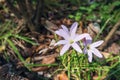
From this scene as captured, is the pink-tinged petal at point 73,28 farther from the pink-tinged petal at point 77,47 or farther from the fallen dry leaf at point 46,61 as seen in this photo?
the fallen dry leaf at point 46,61

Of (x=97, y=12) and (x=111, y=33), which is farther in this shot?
(x=97, y=12)

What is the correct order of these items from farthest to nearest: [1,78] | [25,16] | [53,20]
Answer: [53,20]
[25,16]
[1,78]

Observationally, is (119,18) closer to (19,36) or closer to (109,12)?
(109,12)

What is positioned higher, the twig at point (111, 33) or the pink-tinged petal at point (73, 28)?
the pink-tinged petal at point (73, 28)

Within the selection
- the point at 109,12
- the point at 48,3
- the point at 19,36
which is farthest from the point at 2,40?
the point at 109,12

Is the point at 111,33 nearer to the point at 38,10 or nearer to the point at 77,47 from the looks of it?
the point at 38,10

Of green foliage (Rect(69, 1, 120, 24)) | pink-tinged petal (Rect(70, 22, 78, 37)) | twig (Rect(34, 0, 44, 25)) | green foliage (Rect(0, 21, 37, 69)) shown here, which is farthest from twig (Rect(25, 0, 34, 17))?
pink-tinged petal (Rect(70, 22, 78, 37))

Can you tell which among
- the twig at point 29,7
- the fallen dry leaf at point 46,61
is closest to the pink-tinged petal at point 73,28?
the fallen dry leaf at point 46,61

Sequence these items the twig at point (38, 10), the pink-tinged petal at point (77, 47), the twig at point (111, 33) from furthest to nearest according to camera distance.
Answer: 1. the twig at point (38, 10)
2. the twig at point (111, 33)
3. the pink-tinged petal at point (77, 47)

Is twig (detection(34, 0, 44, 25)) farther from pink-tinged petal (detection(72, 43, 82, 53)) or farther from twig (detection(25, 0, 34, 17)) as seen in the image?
pink-tinged petal (detection(72, 43, 82, 53))

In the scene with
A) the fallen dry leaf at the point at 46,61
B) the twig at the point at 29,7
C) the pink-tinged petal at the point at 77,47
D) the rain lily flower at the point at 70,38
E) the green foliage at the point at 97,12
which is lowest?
the fallen dry leaf at the point at 46,61

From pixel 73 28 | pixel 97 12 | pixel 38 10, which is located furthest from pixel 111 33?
pixel 73 28
